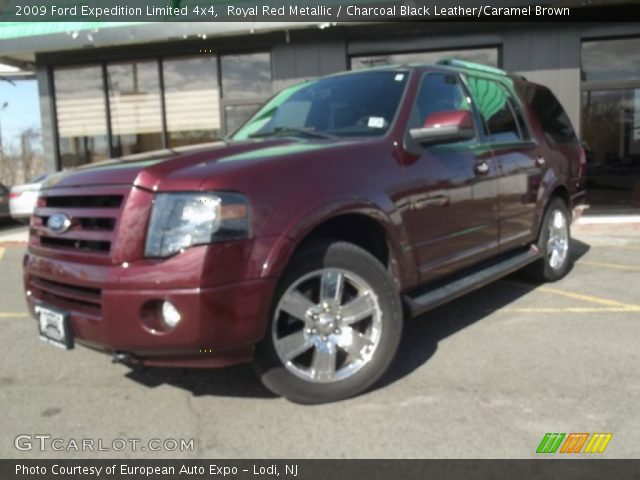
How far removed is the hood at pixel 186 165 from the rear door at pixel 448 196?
57cm

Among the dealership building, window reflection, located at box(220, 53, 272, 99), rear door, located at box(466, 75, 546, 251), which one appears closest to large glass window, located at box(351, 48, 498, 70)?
the dealership building

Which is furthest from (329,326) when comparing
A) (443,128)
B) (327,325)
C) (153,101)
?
(153,101)

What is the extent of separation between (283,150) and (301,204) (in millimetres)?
410

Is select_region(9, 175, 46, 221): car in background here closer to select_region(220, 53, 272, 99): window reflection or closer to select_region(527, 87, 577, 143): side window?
select_region(220, 53, 272, 99): window reflection

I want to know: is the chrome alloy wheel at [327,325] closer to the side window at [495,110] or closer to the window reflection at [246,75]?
the side window at [495,110]

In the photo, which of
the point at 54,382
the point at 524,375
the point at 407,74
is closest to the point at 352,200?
the point at 407,74

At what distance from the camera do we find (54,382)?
3744mm

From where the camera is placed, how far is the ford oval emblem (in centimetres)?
308

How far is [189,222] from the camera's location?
8.96 feet

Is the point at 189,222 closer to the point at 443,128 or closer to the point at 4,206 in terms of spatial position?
the point at 443,128

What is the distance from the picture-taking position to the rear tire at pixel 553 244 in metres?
5.59

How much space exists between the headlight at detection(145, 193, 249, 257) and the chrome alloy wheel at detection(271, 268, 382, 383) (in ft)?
1.66

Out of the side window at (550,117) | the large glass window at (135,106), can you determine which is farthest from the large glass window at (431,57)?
the side window at (550,117)

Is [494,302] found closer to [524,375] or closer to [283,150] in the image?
[524,375]
